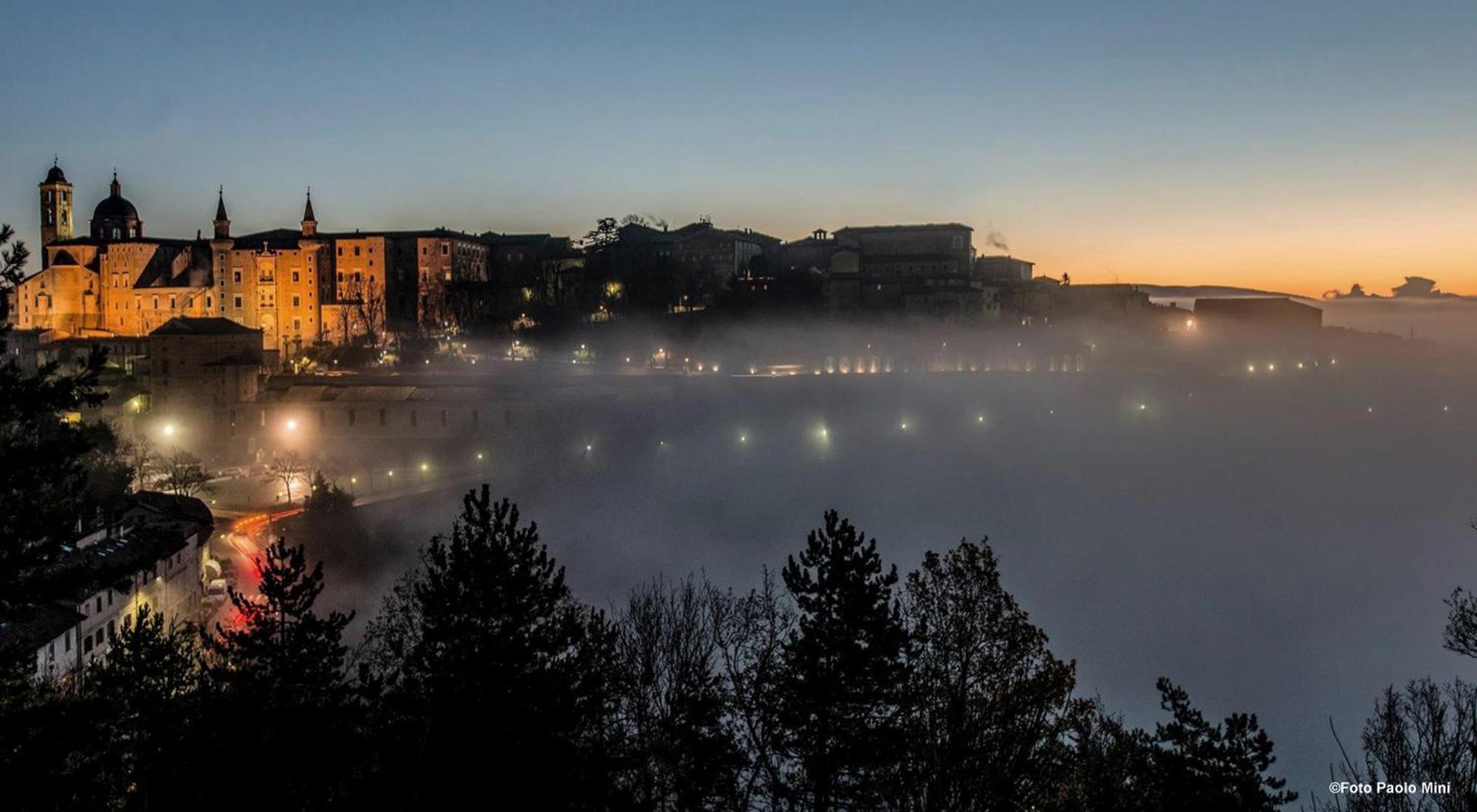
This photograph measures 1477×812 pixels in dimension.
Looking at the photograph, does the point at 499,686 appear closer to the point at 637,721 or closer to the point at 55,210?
the point at 637,721

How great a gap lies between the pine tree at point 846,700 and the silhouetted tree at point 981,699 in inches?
10.3

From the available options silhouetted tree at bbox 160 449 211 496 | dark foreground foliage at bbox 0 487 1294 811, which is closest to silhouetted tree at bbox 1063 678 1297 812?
dark foreground foliage at bbox 0 487 1294 811

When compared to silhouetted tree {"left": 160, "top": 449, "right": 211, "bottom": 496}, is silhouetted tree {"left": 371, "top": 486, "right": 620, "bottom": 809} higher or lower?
higher

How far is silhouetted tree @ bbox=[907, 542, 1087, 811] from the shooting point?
27.6ft

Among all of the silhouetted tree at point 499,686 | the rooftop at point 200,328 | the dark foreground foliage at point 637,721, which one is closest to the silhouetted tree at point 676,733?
the dark foreground foliage at point 637,721

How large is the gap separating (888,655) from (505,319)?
187 feet

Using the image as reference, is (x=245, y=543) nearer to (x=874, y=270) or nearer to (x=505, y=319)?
(x=505, y=319)

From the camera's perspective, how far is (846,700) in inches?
366

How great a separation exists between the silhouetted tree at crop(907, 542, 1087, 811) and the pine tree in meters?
0.26

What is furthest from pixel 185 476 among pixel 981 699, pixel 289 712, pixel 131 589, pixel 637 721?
pixel 981 699

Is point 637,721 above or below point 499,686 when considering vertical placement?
below

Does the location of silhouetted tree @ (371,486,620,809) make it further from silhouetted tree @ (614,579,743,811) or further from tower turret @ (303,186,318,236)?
tower turret @ (303,186,318,236)

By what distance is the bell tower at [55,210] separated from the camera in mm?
57219

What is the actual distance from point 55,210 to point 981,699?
6533 cm
